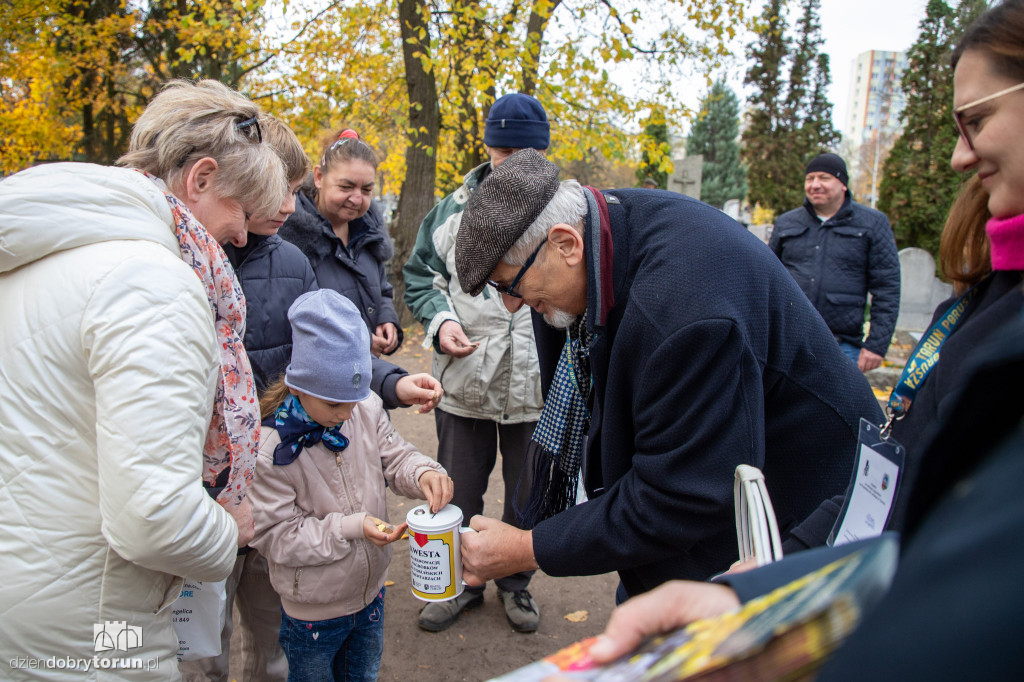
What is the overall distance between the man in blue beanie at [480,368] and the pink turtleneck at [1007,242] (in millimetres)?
2253

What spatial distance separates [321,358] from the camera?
2168 mm

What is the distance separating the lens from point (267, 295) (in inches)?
101

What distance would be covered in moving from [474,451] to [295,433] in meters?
1.39

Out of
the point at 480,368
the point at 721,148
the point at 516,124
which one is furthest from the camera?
the point at 721,148

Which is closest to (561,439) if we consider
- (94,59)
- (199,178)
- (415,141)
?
(199,178)

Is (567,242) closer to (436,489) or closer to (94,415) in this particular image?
(436,489)

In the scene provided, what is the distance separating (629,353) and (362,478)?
3.81ft

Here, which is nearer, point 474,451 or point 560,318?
point 560,318

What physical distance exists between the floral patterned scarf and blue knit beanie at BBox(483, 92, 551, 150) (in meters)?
1.99

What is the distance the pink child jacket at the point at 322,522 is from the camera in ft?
7.03

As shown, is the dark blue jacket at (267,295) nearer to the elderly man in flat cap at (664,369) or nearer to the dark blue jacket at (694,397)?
the elderly man in flat cap at (664,369)

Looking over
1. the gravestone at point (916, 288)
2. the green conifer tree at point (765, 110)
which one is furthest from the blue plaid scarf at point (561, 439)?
the green conifer tree at point (765, 110)

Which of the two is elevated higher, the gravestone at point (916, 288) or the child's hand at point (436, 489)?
the child's hand at point (436, 489)

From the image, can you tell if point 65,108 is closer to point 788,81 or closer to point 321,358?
point 321,358
